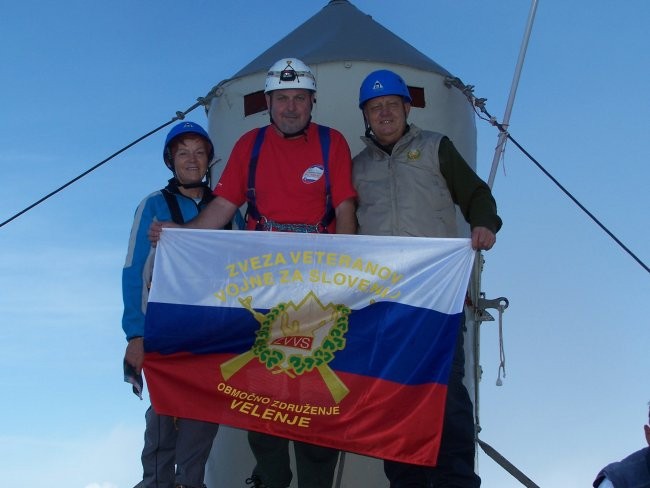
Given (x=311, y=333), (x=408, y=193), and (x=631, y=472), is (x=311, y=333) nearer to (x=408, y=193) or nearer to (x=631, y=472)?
(x=408, y=193)

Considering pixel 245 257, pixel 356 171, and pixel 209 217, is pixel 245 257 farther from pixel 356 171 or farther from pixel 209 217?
pixel 356 171

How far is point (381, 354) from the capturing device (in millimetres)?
6410

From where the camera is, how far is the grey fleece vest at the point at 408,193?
6.83 metres

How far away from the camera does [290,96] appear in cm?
725

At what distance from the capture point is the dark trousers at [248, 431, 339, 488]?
21.6 feet

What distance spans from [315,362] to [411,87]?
3761 millimetres

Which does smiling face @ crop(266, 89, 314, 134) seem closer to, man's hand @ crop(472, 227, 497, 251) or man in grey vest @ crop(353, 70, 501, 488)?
man in grey vest @ crop(353, 70, 501, 488)

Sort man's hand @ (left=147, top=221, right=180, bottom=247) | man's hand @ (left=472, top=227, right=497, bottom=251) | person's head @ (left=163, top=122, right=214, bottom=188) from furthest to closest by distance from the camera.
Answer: person's head @ (left=163, top=122, right=214, bottom=188) < man's hand @ (left=147, top=221, right=180, bottom=247) < man's hand @ (left=472, top=227, right=497, bottom=251)

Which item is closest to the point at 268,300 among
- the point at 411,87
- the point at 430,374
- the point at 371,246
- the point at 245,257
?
the point at 245,257

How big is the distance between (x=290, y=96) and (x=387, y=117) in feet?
2.41

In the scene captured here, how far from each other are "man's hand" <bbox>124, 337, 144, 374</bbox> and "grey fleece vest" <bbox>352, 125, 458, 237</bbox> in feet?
5.57

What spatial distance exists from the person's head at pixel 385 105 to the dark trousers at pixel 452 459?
1.71 meters

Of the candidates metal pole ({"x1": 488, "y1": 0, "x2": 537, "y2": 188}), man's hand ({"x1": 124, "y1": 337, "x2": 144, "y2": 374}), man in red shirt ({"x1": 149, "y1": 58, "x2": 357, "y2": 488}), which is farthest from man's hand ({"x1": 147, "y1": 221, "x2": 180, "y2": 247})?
metal pole ({"x1": 488, "y1": 0, "x2": 537, "y2": 188})

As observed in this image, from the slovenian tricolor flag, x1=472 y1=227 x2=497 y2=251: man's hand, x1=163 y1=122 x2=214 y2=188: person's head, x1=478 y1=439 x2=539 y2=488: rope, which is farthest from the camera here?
x1=478 y1=439 x2=539 y2=488: rope
